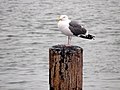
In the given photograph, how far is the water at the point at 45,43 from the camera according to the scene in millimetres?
12617

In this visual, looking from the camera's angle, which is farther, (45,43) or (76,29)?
(45,43)

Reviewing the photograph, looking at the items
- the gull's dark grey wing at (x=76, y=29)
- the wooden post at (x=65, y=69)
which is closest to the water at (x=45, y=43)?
the gull's dark grey wing at (x=76, y=29)

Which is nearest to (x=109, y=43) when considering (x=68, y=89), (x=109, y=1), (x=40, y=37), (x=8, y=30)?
(x=40, y=37)

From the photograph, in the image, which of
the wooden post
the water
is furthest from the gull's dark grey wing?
the water

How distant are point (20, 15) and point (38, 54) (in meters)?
10.4

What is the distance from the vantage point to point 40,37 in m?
18.5

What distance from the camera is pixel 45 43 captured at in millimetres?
17219

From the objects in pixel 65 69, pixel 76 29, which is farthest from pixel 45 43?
pixel 65 69

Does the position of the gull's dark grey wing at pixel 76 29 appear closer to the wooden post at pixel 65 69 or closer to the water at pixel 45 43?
the wooden post at pixel 65 69

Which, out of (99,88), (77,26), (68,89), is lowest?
(99,88)

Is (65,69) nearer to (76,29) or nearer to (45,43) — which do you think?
(76,29)

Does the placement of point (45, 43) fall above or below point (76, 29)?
below

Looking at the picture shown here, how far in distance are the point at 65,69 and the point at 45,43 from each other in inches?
437

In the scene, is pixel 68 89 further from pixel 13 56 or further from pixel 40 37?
pixel 40 37
